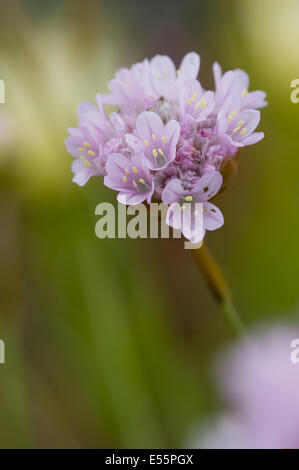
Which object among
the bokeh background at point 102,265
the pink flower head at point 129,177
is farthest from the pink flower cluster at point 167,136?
the bokeh background at point 102,265

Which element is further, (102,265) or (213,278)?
(102,265)

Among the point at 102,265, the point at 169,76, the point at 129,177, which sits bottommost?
the point at 102,265

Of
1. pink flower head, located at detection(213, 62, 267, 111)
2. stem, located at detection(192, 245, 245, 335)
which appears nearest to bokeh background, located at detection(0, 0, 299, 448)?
stem, located at detection(192, 245, 245, 335)

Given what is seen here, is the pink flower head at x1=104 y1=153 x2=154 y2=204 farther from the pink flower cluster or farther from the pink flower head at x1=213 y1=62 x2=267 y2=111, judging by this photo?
the pink flower head at x1=213 y1=62 x2=267 y2=111

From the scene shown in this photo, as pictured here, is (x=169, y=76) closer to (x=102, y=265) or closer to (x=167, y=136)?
(x=167, y=136)

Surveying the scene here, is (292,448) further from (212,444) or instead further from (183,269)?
(183,269)

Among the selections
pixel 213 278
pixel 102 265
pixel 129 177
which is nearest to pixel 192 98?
pixel 129 177
